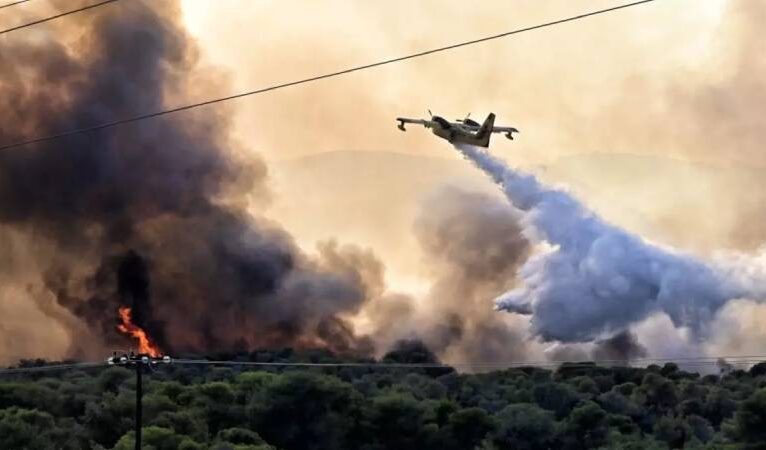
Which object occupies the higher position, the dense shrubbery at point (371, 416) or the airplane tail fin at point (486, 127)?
the airplane tail fin at point (486, 127)

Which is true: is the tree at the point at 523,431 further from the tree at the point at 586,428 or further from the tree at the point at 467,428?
the tree at the point at 586,428

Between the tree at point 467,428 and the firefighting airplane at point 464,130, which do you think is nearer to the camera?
the firefighting airplane at point 464,130

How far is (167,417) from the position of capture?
314 feet

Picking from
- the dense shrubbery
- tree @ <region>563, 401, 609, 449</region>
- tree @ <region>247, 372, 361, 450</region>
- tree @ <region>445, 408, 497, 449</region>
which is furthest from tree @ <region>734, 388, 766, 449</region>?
tree @ <region>247, 372, 361, 450</region>

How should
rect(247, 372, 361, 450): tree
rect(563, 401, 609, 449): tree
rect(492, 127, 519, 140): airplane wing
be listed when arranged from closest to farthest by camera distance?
rect(492, 127, 519, 140): airplane wing, rect(563, 401, 609, 449): tree, rect(247, 372, 361, 450): tree

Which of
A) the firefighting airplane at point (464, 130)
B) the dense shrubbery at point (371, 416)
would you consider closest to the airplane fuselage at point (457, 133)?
the firefighting airplane at point (464, 130)

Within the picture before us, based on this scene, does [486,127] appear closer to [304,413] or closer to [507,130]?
[507,130]

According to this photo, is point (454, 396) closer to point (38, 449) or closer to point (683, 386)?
point (683, 386)

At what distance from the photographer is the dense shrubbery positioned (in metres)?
93.7

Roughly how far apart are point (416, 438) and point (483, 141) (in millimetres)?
37937

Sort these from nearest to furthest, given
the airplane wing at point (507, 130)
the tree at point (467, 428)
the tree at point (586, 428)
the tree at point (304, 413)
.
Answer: the airplane wing at point (507, 130) → the tree at point (586, 428) → the tree at point (467, 428) → the tree at point (304, 413)

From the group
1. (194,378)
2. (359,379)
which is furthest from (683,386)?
(194,378)

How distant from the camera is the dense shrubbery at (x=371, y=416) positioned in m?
93.7

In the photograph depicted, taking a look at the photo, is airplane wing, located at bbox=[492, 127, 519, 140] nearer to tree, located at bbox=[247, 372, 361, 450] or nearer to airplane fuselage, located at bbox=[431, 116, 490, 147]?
airplane fuselage, located at bbox=[431, 116, 490, 147]
